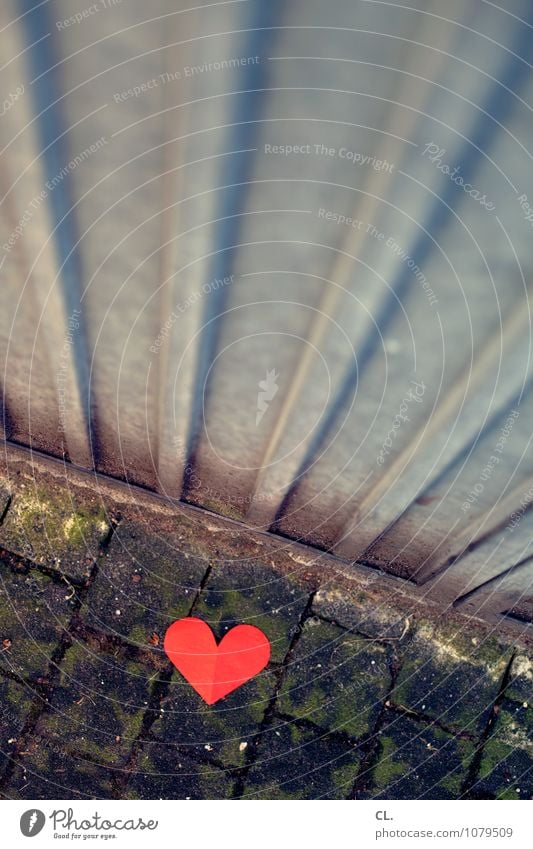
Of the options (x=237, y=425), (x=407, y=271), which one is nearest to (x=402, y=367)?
(x=407, y=271)

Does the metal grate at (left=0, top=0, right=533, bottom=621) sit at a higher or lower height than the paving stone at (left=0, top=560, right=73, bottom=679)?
higher

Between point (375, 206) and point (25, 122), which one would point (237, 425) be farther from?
point (25, 122)

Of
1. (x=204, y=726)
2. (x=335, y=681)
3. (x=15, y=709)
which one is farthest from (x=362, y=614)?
(x=15, y=709)

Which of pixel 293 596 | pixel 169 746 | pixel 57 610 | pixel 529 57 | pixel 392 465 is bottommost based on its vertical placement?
pixel 169 746

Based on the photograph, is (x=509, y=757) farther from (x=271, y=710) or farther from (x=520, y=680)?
(x=271, y=710)

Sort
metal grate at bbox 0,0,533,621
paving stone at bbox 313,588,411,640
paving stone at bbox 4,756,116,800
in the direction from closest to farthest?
metal grate at bbox 0,0,533,621, paving stone at bbox 4,756,116,800, paving stone at bbox 313,588,411,640

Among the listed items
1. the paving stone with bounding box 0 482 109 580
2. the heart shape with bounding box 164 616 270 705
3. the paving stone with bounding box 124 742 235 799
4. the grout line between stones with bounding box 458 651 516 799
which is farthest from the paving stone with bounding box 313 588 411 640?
the paving stone with bounding box 0 482 109 580

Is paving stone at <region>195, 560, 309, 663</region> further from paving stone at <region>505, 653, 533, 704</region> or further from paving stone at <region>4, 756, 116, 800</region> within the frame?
paving stone at <region>505, 653, 533, 704</region>
